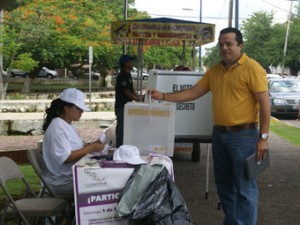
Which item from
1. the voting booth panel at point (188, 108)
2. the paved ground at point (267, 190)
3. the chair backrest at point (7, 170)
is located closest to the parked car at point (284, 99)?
the paved ground at point (267, 190)

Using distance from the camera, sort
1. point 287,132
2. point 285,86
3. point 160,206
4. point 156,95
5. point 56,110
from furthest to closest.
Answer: point 285,86, point 287,132, point 156,95, point 56,110, point 160,206

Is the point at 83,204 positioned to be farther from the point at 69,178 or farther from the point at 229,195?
the point at 229,195

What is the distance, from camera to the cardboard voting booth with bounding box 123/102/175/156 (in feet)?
15.7

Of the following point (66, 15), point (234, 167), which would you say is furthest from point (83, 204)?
point (66, 15)

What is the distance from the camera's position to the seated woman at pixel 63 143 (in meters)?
4.47

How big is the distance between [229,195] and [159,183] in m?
1.38

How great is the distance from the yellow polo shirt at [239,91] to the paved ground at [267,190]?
69.6 inches

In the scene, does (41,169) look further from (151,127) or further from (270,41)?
(270,41)

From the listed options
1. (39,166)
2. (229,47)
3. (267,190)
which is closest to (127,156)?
(39,166)

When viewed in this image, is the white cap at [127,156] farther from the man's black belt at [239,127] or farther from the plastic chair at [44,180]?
the man's black belt at [239,127]

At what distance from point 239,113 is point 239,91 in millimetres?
191

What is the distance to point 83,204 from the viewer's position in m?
3.83

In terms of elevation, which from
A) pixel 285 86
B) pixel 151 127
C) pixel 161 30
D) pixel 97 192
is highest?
pixel 161 30

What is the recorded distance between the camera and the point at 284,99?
21.1 metres
